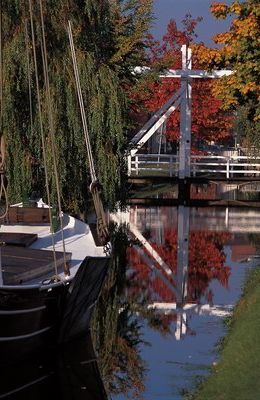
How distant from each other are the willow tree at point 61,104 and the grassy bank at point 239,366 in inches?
400

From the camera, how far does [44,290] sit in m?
12.9

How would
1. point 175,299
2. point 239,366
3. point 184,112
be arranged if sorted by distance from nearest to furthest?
point 239,366 → point 175,299 → point 184,112

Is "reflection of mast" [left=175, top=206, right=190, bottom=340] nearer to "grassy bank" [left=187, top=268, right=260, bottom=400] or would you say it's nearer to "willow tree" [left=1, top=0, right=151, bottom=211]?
"grassy bank" [left=187, top=268, right=260, bottom=400]

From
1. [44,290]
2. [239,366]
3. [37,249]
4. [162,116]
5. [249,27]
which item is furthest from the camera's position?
[162,116]

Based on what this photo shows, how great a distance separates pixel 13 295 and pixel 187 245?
16.4 metres

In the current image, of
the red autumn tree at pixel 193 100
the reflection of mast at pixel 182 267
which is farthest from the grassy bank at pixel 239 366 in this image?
the red autumn tree at pixel 193 100

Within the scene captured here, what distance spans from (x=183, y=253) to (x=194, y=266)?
2.49 metres

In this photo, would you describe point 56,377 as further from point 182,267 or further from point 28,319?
point 182,267

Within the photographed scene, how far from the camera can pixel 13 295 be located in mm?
12227

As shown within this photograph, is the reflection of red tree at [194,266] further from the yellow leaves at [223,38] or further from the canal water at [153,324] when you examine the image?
the yellow leaves at [223,38]

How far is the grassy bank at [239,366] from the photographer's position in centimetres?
1045

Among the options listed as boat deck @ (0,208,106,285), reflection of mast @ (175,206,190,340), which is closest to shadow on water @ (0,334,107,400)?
boat deck @ (0,208,106,285)

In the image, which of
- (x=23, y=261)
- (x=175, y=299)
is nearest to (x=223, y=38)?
(x=175, y=299)

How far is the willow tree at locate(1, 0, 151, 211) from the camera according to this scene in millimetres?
24297
